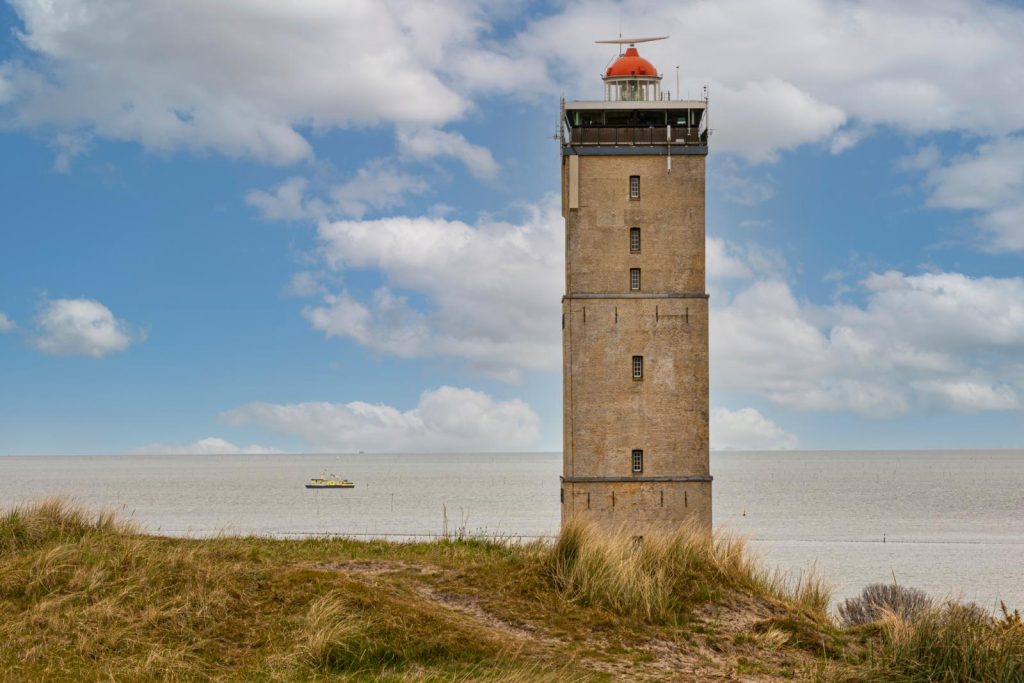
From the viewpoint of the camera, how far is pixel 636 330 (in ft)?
108

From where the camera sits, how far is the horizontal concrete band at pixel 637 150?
34.0 meters

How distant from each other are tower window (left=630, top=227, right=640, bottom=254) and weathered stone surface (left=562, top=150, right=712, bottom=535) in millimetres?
137

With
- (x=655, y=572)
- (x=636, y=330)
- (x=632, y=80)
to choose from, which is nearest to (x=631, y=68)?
(x=632, y=80)

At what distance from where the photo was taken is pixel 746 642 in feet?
36.0

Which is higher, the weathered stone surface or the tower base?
the weathered stone surface

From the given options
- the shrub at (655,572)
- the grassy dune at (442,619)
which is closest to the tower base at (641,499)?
the shrub at (655,572)

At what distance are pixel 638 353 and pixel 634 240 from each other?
3791 mm

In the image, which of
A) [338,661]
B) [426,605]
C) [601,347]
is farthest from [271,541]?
[601,347]

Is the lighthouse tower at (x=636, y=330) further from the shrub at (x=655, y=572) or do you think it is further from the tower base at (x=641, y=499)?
the shrub at (x=655, y=572)

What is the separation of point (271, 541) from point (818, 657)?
8.63 m

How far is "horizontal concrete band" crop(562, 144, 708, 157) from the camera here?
34000 millimetres

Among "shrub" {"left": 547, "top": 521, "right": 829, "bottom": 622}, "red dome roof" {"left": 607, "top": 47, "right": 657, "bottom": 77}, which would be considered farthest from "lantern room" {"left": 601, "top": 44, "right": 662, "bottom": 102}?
"shrub" {"left": 547, "top": 521, "right": 829, "bottom": 622}

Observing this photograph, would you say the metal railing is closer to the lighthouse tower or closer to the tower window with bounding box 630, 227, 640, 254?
the lighthouse tower

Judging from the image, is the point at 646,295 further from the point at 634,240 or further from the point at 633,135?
the point at 633,135
